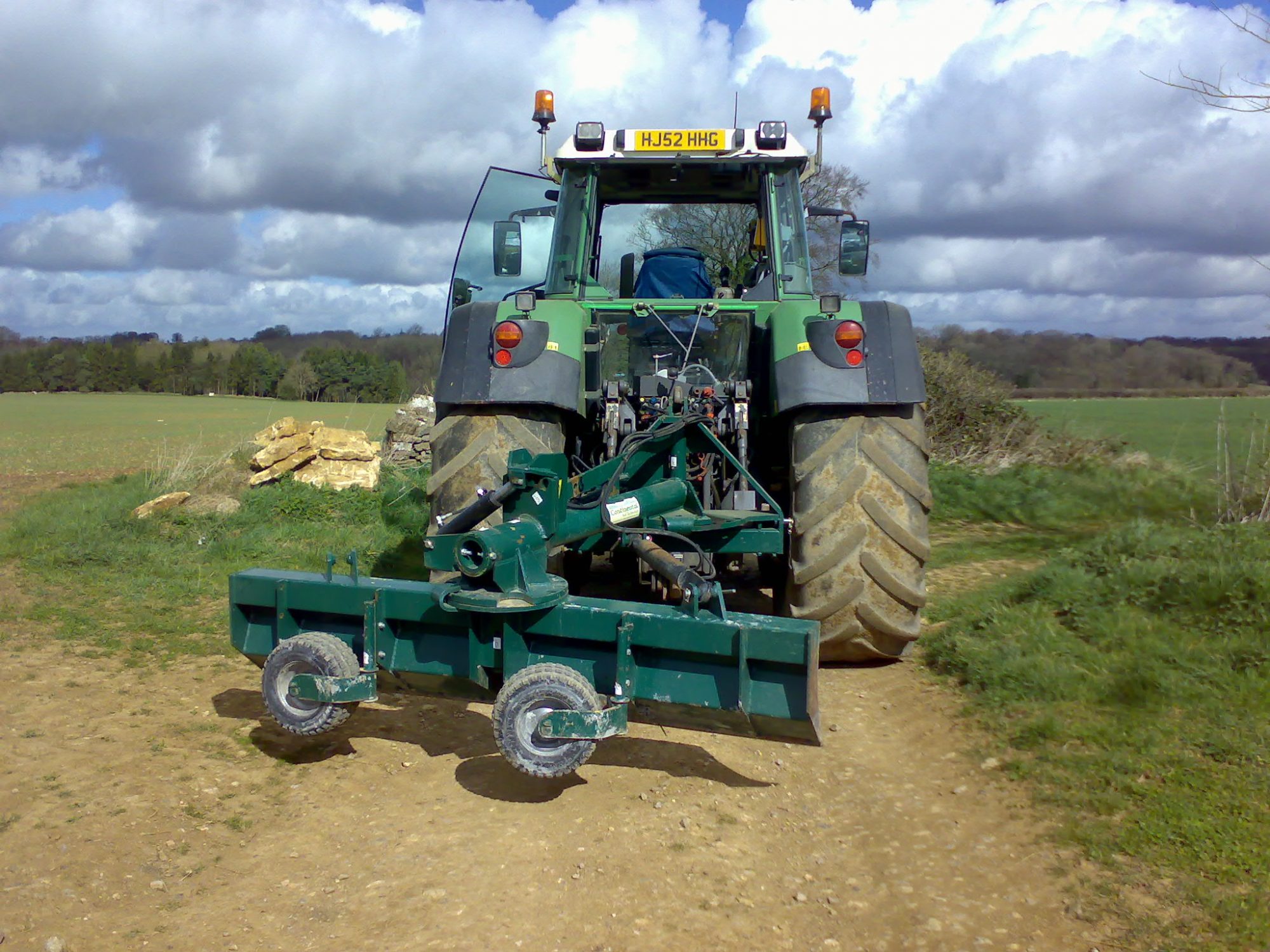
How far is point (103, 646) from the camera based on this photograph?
5.16 meters

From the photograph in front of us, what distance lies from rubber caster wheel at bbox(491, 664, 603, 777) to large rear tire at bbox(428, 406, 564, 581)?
4.17 ft

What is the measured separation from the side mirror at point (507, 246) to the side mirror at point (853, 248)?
5.71 ft

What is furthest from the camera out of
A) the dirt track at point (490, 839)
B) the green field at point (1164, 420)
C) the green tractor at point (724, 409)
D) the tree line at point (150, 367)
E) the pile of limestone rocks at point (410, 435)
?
the tree line at point (150, 367)

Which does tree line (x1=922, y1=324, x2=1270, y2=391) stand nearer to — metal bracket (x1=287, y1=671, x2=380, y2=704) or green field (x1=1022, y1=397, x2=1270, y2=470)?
green field (x1=1022, y1=397, x2=1270, y2=470)

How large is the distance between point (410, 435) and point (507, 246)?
7.36 meters

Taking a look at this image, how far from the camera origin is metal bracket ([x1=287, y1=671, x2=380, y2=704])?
3.18 metres

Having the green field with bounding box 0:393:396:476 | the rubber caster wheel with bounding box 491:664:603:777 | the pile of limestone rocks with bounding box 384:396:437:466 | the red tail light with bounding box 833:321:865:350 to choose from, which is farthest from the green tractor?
the green field with bounding box 0:393:396:476

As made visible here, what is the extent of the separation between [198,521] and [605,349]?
480 cm

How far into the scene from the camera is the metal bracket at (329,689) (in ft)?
10.4

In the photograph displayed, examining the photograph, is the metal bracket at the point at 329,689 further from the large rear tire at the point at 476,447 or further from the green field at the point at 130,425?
the green field at the point at 130,425

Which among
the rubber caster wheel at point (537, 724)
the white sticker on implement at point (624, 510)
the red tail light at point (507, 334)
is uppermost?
the red tail light at point (507, 334)

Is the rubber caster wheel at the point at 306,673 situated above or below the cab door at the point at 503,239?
below

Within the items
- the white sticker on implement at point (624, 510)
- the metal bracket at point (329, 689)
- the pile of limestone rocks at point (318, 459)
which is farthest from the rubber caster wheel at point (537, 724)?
the pile of limestone rocks at point (318, 459)

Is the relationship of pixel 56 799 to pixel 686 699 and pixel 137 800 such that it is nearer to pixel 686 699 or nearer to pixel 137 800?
pixel 137 800
